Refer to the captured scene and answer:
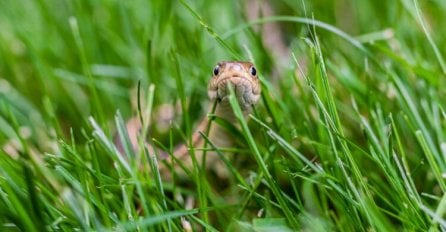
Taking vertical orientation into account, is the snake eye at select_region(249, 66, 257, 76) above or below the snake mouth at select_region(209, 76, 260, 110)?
above

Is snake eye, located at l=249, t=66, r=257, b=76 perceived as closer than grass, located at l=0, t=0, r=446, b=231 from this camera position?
No

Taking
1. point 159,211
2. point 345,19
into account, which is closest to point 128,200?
point 159,211

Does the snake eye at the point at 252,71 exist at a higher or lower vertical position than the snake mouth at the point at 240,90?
higher

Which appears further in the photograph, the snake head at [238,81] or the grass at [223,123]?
the snake head at [238,81]

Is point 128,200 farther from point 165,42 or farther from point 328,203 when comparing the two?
point 165,42
